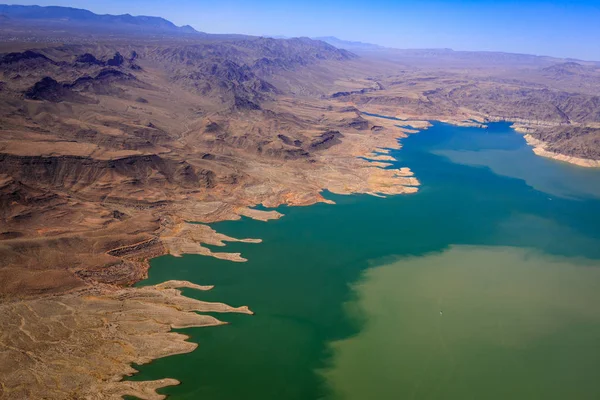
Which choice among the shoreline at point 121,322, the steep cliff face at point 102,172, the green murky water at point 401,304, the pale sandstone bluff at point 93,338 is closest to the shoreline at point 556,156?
→ the green murky water at point 401,304

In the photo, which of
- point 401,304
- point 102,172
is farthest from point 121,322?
point 102,172

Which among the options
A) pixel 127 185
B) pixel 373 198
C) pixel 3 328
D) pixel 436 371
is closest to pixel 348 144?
pixel 373 198

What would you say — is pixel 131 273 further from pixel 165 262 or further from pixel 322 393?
pixel 322 393

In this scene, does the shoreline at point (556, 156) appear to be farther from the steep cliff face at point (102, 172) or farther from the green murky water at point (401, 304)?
the steep cliff face at point (102, 172)

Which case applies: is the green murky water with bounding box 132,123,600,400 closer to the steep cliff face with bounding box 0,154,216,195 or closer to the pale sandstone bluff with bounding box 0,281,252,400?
the pale sandstone bluff with bounding box 0,281,252,400

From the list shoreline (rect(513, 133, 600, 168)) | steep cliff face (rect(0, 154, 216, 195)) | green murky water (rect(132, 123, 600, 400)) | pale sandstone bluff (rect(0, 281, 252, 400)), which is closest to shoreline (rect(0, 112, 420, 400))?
pale sandstone bluff (rect(0, 281, 252, 400))

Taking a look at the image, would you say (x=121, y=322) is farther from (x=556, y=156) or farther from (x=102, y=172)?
(x=556, y=156)
